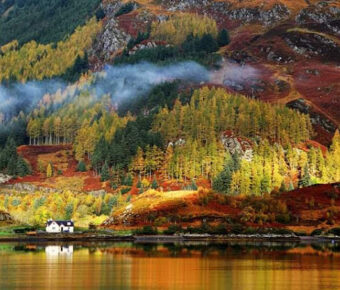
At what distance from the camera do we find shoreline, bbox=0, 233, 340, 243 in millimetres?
150000

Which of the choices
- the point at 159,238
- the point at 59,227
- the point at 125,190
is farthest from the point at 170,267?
the point at 125,190

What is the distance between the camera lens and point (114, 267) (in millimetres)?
99625

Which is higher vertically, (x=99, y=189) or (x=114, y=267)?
(x=99, y=189)

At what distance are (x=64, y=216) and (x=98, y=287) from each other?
284 ft

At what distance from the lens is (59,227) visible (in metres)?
155

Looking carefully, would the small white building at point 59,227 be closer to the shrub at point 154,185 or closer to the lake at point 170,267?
the lake at point 170,267

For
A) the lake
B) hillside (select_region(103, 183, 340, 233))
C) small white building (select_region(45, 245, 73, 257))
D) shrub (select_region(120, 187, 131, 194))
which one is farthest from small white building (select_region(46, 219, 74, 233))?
shrub (select_region(120, 187, 131, 194))

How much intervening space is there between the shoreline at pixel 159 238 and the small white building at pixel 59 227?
1.98 meters

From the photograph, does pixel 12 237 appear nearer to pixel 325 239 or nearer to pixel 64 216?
pixel 64 216

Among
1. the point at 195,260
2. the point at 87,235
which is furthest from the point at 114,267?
the point at 87,235

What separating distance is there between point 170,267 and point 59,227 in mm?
58417

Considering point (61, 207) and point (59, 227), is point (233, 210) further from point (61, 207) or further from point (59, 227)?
point (61, 207)

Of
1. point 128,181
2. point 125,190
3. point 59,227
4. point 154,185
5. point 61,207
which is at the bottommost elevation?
point 59,227

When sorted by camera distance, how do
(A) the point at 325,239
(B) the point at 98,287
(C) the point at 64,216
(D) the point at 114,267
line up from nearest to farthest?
(B) the point at 98,287 < (D) the point at 114,267 < (A) the point at 325,239 < (C) the point at 64,216
